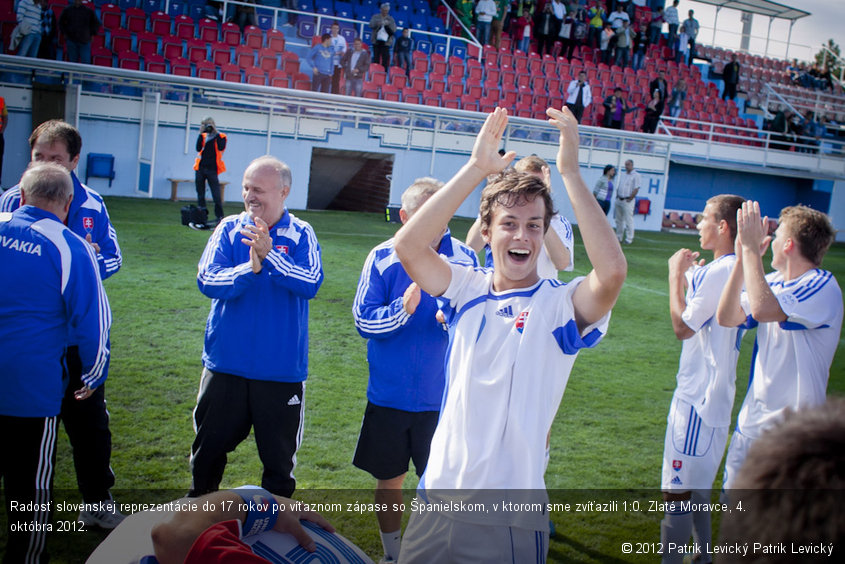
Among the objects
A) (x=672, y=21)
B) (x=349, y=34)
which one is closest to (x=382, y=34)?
(x=349, y=34)

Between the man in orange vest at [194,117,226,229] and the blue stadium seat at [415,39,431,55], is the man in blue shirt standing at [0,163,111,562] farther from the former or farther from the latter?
the blue stadium seat at [415,39,431,55]

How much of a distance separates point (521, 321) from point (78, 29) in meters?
17.2

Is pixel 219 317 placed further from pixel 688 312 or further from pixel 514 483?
pixel 688 312

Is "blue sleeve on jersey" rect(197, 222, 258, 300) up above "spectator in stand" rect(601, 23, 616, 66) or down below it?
below

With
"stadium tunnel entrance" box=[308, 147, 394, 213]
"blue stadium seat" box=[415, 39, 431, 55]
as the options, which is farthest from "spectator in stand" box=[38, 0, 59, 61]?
"blue stadium seat" box=[415, 39, 431, 55]

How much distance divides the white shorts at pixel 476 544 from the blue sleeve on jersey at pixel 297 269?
66.6 inches

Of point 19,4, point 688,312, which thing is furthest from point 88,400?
point 19,4

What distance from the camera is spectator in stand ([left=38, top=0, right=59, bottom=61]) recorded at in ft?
53.2

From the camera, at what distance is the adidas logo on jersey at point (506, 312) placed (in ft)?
7.86

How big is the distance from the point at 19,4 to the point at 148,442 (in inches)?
595

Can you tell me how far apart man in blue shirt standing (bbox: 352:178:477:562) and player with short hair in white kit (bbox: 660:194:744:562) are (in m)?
1.21

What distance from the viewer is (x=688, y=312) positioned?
147 inches

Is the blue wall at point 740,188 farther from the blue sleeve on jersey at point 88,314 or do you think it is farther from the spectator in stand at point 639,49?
the blue sleeve on jersey at point 88,314

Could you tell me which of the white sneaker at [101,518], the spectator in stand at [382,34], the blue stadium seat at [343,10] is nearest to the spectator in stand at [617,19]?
the spectator in stand at [382,34]
